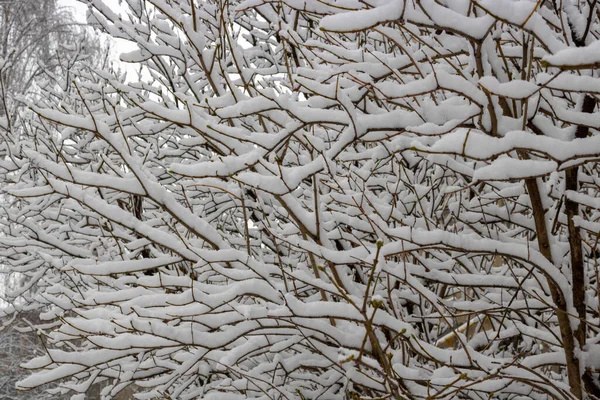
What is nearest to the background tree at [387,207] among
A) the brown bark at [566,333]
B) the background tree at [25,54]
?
the brown bark at [566,333]

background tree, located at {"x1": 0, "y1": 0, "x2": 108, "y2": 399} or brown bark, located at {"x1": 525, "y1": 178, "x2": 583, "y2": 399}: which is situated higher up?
background tree, located at {"x1": 0, "y1": 0, "x2": 108, "y2": 399}

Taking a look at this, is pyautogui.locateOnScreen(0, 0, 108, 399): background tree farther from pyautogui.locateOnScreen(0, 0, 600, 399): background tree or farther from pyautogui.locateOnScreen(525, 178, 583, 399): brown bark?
pyautogui.locateOnScreen(525, 178, 583, 399): brown bark

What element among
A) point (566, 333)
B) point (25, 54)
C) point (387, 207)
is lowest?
Answer: point (566, 333)

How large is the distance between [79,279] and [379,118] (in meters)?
3.43

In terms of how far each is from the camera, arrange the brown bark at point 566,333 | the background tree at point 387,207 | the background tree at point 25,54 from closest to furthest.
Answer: the background tree at point 387,207 → the brown bark at point 566,333 → the background tree at point 25,54

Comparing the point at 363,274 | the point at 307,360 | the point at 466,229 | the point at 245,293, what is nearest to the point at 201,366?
the point at 307,360

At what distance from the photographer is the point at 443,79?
1423 millimetres

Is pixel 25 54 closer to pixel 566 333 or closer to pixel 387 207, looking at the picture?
pixel 387 207

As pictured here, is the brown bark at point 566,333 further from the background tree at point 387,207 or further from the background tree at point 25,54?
the background tree at point 25,54

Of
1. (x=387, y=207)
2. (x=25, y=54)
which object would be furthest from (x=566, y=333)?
(x=25, y=54)

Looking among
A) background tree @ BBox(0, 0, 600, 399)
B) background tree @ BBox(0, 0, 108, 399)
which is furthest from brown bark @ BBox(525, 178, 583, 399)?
background tree @ BBox(0, 0, 108, 399)

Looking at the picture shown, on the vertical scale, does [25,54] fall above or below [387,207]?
above

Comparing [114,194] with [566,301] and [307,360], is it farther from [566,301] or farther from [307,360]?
[566,301]

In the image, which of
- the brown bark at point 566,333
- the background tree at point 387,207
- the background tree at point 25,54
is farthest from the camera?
the background tree at point 25,54
